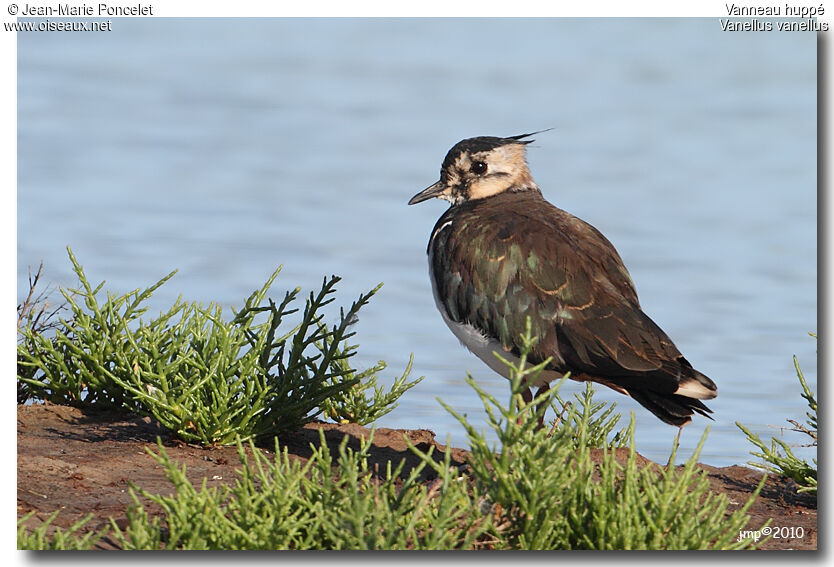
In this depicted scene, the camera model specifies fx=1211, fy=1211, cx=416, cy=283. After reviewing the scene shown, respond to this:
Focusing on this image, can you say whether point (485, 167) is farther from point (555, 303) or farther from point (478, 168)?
point (555, 303)

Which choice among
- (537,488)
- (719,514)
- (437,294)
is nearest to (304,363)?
(437,294)

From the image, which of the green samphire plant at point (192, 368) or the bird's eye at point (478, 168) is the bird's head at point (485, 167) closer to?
the bird's eye at point (478, 168)

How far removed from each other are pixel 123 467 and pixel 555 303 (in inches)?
92.2

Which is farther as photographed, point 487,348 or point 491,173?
point 491,173

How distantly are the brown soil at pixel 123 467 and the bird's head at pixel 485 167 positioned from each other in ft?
5.63

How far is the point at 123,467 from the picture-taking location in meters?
5.73

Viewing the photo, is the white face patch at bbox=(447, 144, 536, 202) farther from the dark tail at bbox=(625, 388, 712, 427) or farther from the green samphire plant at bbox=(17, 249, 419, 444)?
the dark tail at bbox=(625, 388, 712, 427)

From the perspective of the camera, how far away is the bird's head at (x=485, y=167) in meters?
7.71

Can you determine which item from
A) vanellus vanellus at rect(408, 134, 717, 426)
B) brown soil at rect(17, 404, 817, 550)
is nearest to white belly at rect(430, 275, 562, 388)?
vanellus vanellus at rect(408, 134, 717, 426)

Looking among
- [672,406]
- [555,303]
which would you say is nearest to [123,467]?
[555,303]

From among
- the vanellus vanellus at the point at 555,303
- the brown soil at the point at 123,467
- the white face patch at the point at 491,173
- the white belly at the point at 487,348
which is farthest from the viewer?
the white face patch at the point at 491,173

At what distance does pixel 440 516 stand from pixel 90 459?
209 centimetres

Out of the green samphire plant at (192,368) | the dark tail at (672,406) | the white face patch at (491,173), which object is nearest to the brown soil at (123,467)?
the green samphire plant at (192,368)

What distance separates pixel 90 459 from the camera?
5.80 meters
